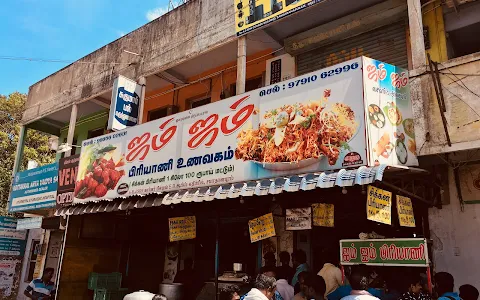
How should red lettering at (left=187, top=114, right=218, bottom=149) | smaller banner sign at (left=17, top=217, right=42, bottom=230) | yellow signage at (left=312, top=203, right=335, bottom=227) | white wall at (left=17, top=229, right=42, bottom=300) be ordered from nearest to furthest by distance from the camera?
1. yellow signage at (left=312, top=203, right=335, bottom=227)
2. red lettering at (left=187, top=114, right=218, bottom=149)
3. smaller banner sign at (left=17, top=217, right=42, bottom=230)
4. white wall at (left=17, top=229, right=42, bottom=300)

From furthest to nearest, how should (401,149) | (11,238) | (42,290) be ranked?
(11,238)
(42,290)
(401,149)

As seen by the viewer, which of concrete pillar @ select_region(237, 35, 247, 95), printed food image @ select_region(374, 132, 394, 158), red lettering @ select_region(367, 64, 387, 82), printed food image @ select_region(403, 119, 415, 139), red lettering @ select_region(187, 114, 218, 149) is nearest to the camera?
printed food image @ select_region(374, 132, 394, 158)

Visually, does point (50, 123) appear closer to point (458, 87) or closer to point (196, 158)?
point (196, 158)

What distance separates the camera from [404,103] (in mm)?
7098

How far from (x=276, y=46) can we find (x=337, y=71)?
386 centimetres

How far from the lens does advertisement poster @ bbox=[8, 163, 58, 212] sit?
42.9 feet

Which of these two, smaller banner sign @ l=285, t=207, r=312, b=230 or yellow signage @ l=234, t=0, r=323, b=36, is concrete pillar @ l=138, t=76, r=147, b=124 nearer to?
yellow signage @ l=234, t=0, r=323, b=36

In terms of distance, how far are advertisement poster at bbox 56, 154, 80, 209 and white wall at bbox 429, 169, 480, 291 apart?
31.3 ft

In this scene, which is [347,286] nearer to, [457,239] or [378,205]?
[378,205]

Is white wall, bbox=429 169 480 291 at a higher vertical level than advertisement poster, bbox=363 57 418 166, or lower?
lower

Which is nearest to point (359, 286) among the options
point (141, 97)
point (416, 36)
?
point (416, 36)

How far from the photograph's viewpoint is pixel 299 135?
292 inches

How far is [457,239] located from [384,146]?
2.27m

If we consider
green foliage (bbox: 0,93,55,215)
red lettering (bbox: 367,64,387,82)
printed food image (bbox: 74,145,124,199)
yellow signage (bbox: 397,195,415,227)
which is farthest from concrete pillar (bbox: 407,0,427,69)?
green foliage (bbox: 0,93,55,215)
